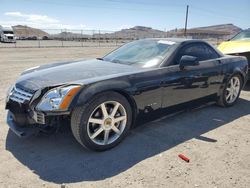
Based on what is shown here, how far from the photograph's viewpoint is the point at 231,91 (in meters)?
5.25

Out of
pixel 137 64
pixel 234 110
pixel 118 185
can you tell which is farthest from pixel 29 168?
pixel 234 110

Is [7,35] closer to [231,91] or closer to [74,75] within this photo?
[231,91]

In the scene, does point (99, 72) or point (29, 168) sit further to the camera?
point (99, 72)

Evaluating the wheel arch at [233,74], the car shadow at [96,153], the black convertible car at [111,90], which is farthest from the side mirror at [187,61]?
the wheel arch at [233,74]

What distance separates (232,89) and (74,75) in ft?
11.3

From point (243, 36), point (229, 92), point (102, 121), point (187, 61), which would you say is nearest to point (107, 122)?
point (102, 121)

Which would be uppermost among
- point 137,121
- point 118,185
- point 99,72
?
point 99,72

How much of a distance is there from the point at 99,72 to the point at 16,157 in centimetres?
149

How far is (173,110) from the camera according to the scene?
4078mm

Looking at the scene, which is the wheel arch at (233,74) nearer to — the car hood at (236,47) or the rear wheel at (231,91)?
the rear wheel at (231,91)

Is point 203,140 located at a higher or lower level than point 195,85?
lower

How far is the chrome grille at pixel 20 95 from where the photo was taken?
121 inches

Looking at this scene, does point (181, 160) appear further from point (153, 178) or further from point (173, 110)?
point (173, 110)

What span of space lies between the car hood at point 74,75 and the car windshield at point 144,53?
260mm
